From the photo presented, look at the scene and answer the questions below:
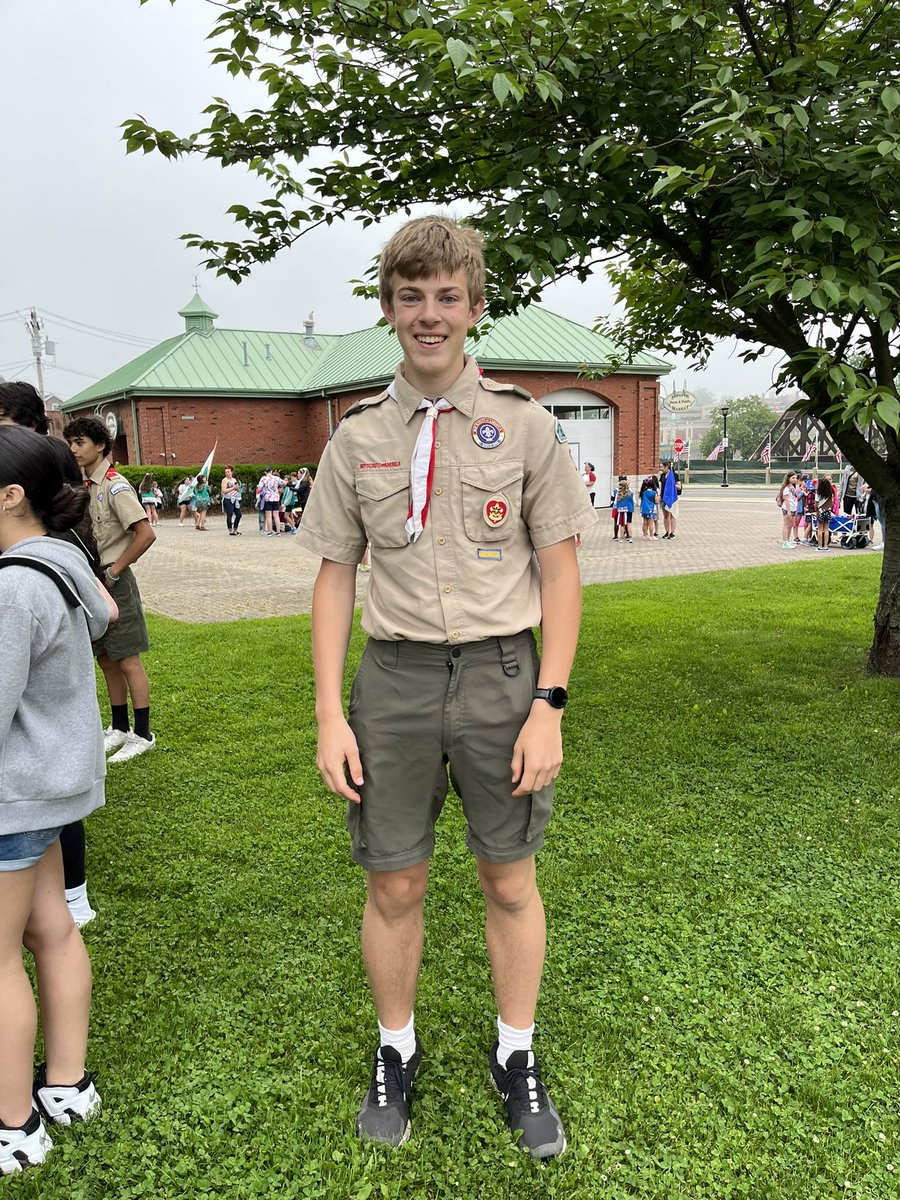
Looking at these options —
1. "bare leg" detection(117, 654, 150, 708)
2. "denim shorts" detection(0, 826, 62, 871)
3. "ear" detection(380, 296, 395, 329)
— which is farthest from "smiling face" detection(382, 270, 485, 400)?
"bare leg" detection(117, 654, 150, 708)

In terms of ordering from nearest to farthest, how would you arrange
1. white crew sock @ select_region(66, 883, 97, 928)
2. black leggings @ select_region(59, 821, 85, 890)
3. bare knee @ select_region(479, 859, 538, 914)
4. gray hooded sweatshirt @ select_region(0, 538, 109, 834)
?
gray hooded sweatshirt @ select_region(0, 538, 109, 834) < bare knee @ select_region(479, 859, 538, 914) < black leggings @ select_region(59, 821, 85, 890) < white crew sock @ select_region(66, 883, 97, 928)

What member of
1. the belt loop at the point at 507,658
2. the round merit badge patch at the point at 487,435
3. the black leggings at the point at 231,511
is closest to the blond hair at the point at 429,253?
the round merit badge patch at the point at 487,435

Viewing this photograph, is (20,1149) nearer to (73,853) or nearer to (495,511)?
(73,853)

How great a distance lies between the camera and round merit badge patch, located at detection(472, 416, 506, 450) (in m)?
2.07

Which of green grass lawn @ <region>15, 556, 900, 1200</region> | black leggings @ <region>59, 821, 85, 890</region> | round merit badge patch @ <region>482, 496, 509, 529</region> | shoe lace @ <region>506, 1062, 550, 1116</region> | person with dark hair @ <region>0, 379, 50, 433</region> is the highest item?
person with dark hair @ <region>0, 379, 50, 433</region>

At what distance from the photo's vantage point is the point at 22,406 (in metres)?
3.27

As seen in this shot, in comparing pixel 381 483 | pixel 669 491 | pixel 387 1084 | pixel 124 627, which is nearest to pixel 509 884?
pixel 387 1084

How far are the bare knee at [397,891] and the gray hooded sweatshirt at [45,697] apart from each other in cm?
75

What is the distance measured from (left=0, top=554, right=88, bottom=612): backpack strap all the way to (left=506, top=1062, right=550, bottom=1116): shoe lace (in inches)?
65.7

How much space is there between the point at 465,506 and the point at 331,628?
452 mm

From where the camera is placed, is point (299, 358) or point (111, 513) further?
point (299, 358)

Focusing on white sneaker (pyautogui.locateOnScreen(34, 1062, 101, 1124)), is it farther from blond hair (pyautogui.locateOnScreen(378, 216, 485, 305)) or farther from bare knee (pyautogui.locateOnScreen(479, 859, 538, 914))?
blond hair (pyautogui.locateOnScreen(378, 216, 485, 305))

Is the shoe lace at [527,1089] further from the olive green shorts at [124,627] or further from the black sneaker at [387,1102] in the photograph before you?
the olive green shorts at [124,627]

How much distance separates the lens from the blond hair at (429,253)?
1.98 metres
